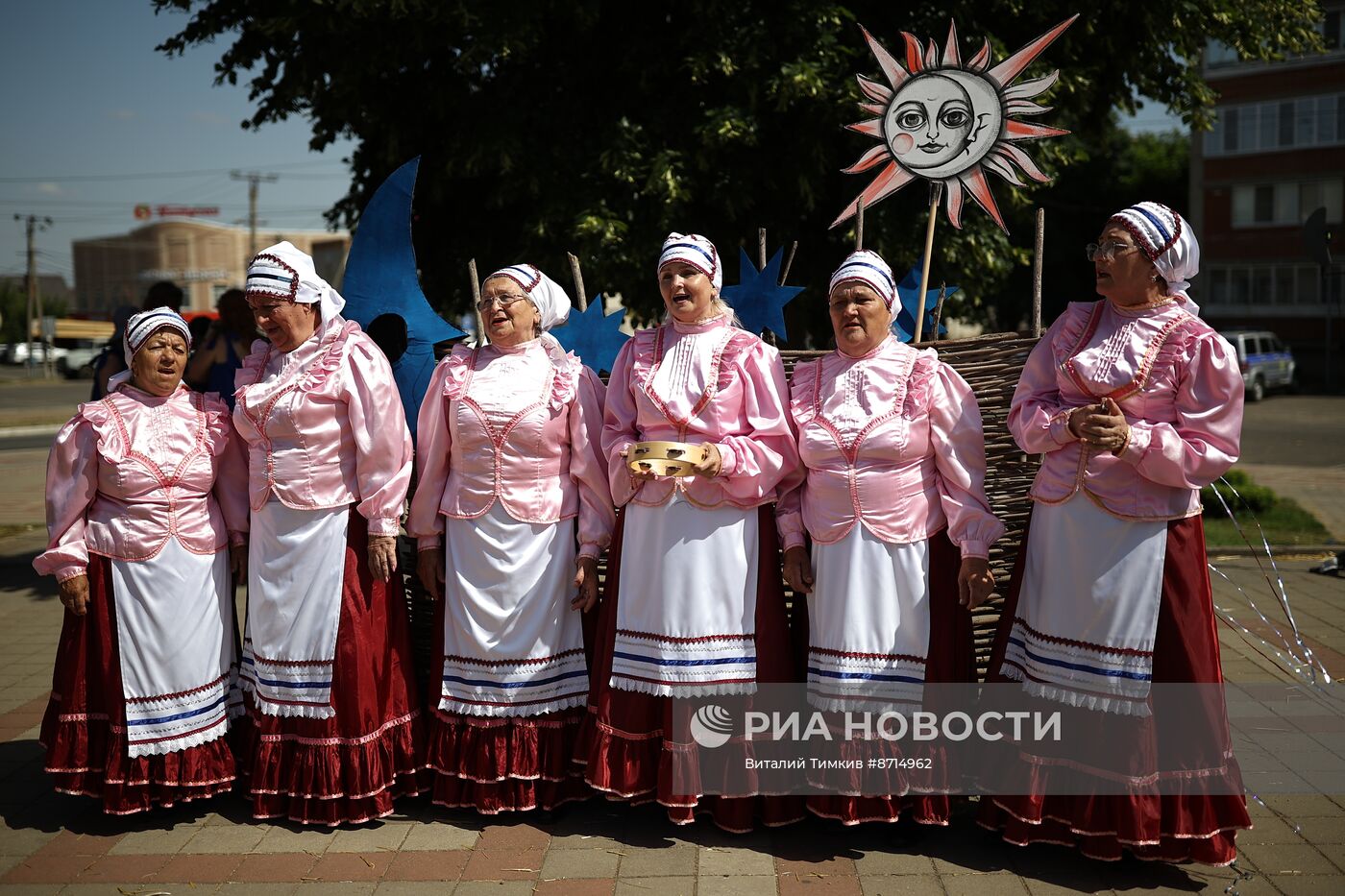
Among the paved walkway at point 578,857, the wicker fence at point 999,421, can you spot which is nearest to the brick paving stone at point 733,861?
the paved walkway at point 578,857

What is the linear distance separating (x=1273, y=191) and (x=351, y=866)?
34.7 metres

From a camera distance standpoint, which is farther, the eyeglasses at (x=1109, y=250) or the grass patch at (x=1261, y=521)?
the grass patch at (x=1261, y=521)

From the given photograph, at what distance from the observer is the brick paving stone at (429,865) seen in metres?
3.50

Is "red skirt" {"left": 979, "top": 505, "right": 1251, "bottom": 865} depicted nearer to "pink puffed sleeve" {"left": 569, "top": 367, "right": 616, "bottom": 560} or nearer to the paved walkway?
the paved walkway

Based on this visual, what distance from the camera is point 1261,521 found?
9.41 meters

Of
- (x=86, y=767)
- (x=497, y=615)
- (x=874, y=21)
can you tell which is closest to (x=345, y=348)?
(x=497, y=615)

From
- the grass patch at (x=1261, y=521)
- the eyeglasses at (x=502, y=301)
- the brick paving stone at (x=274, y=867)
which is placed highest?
the eyeglasses at (x=502, y=301)

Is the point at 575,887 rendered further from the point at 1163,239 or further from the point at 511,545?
the point at 1163,239

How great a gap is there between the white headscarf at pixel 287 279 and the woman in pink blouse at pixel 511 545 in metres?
0.49

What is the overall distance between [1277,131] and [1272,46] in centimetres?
2624

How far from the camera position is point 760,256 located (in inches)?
176

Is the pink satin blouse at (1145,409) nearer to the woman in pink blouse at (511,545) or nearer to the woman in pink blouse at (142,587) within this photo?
the woman in pink blouse at (511,545)

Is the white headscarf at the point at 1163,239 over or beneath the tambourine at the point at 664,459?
over

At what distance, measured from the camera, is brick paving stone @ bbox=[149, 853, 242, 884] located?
353 cm
